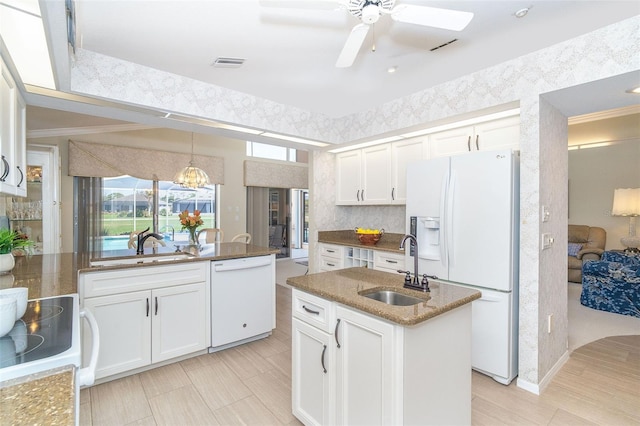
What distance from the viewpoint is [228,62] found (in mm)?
2635

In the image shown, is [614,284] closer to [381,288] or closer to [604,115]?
[604,115]

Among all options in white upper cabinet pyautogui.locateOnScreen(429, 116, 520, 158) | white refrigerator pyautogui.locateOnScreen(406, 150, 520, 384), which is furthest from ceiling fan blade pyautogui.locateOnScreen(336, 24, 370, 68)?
white upper cabinet pyautogui.locateOnScreen(429, 116, 520, 158)

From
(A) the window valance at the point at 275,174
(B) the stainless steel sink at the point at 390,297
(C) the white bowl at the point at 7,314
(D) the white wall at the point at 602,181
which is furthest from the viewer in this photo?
(A) the window valance at the point at 275,174

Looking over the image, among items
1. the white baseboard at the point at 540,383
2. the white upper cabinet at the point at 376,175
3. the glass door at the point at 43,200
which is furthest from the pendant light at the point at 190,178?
the white baseboard at the point at 540,383

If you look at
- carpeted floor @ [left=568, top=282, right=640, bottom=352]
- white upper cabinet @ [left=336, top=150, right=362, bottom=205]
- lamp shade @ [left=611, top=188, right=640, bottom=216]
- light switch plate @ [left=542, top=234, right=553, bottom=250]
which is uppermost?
white upper cabinet @ [left=336, top=150, right=362, bottom=205]

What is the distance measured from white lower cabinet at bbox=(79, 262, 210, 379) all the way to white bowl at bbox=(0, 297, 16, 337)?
4.65ft

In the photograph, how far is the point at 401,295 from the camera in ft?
5.88

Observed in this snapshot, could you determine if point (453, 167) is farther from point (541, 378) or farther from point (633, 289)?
point (633, 289)

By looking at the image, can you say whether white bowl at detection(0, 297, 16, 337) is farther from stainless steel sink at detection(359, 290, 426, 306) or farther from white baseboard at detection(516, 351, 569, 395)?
white baseboard at detection(516, 351, 569, 395)

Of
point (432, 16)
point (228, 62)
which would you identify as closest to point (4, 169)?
point (228, 62)

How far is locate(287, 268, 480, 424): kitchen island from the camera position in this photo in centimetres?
140

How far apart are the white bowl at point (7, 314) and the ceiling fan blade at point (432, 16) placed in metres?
2.06

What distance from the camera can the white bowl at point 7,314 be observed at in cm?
101

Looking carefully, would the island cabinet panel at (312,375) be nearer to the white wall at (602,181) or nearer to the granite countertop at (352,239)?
the granite countertop at (352,239)
